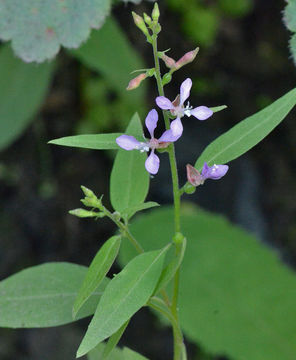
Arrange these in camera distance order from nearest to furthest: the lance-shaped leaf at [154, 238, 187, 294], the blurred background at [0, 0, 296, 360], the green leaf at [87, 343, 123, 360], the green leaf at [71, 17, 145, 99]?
1. the lance-shaped leaf at [154, 238, 187, 294]
2. the green leaf at [87, 343, 123, 360]
3. the green leaf at [71, 17, 145, 99]
4. the blurred background at [0, 0, 296, 360]

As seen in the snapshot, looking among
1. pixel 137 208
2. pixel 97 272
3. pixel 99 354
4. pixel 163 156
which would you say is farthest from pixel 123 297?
pixel 163 156

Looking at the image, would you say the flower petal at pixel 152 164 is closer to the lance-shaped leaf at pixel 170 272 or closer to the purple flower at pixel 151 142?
the purple flower at pixel 151 142

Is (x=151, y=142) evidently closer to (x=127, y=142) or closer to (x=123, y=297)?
(x=127, y=142)

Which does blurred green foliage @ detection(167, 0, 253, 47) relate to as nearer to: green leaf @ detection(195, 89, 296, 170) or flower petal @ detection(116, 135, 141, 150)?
green leaf @ detection(195, 89, 296, 170)

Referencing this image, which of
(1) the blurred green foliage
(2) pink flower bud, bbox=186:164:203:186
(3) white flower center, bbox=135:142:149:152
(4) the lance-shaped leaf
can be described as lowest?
(4) the lance-shaped leaf

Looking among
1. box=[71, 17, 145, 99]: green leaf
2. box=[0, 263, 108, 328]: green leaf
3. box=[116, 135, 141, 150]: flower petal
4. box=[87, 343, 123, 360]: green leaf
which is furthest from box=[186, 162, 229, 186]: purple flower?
box=[71, 17, 145, 99]: green leaf

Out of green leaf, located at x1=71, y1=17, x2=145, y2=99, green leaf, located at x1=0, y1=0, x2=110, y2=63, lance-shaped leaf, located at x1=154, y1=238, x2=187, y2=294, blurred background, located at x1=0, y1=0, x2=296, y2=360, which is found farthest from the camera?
blurred background, located at x1=0, y1=0, x2=296, y2=360
